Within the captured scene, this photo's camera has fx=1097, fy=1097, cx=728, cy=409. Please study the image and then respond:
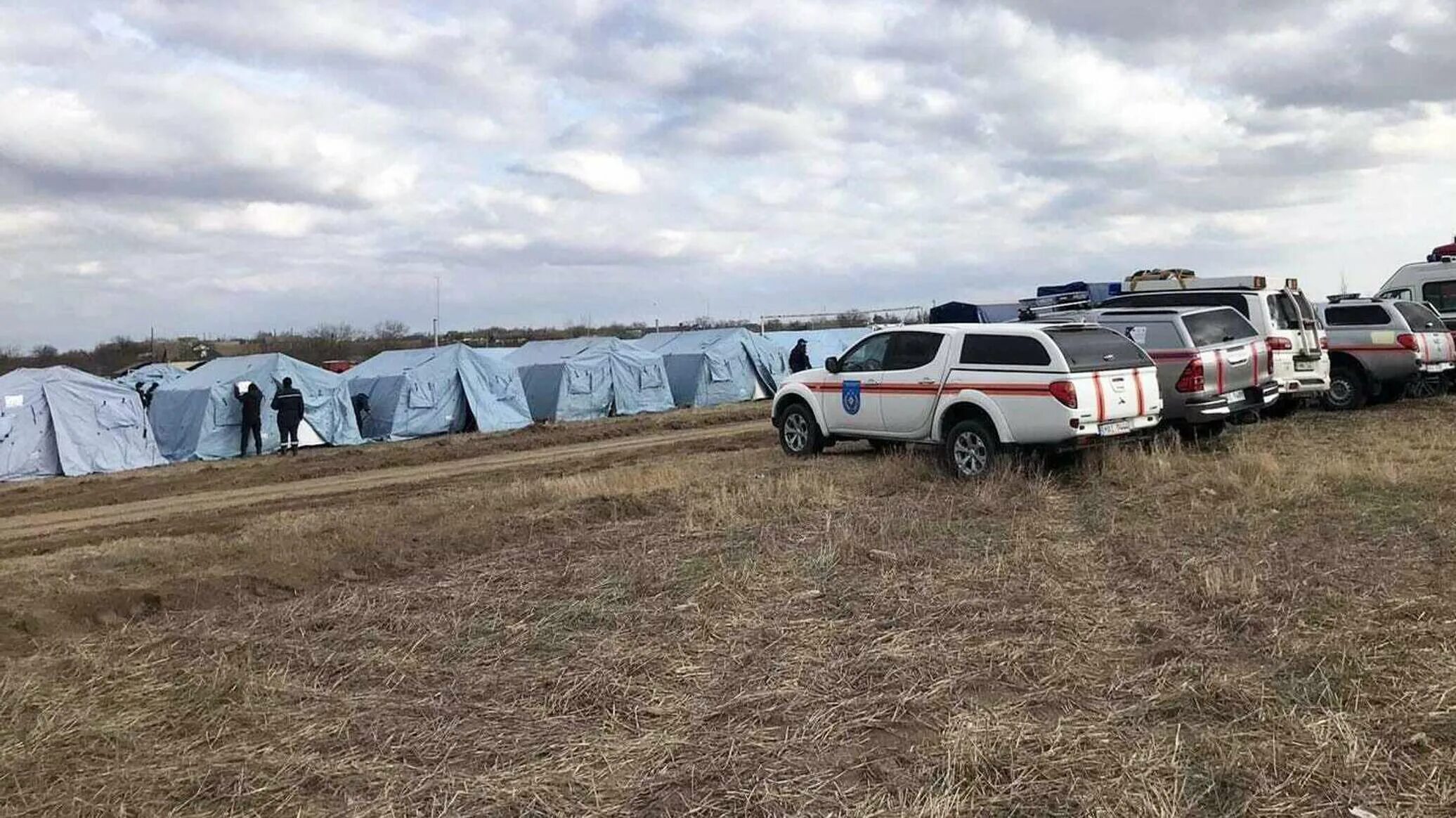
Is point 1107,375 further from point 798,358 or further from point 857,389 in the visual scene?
point 798,358

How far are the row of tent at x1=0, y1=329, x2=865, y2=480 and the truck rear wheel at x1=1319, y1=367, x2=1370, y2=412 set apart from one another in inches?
715

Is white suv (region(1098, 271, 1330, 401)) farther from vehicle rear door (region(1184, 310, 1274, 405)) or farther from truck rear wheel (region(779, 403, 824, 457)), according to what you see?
truck rear wheel (region(779, 403, 824, 457))

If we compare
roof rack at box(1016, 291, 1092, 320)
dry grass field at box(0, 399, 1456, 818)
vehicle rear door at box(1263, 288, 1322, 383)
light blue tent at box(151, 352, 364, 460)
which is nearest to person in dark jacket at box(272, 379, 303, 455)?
light blue tent at box(151, 352, 364, 460)

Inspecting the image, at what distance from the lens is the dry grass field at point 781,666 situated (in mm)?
4055

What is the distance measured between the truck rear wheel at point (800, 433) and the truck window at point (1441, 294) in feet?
44.0

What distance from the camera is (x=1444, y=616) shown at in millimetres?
5684

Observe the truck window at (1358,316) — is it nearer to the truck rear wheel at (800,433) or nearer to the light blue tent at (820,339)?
the truck rear wheel at (800,433)

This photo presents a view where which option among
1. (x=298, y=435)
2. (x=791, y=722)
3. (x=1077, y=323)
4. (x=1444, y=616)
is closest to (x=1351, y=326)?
(x=1077, y=323)

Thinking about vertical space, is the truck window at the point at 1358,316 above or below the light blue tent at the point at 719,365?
above

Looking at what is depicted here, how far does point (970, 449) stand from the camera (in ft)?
39.2

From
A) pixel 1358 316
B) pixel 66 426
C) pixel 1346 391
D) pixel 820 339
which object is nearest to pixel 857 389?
pixel 1346 391

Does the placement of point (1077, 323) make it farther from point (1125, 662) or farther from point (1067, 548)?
point (1125, 662)

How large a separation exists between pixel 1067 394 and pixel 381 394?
19870 mm

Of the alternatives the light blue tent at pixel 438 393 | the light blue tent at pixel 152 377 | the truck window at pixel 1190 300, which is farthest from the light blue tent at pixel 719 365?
the truck window at pixel 1190 300
